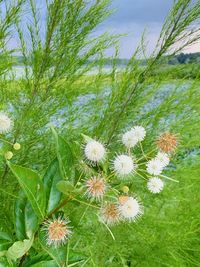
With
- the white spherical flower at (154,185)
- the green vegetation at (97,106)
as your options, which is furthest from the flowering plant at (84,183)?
the green vegetation at (97,106)

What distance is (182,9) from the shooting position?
125cm

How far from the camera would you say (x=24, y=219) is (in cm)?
97

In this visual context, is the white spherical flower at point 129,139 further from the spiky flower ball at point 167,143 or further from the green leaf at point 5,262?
the green leaf at point 5,262

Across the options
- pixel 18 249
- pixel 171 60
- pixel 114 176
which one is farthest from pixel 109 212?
pixel 171 60

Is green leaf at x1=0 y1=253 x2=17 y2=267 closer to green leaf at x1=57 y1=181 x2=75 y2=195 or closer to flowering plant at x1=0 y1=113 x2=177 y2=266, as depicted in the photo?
flowering plant at x1=0 y1=113 x2=177 y2=266

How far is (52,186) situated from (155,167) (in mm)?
202

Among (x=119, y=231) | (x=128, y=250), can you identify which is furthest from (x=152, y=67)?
(x=128, y=250)

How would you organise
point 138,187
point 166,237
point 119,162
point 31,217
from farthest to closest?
point 166,237
point 138,187
point 31,217
point 119,162

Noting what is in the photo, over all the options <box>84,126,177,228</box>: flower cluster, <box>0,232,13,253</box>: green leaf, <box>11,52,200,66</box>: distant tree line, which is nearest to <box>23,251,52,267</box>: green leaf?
<box>0,232,13,253</box>: green leaf

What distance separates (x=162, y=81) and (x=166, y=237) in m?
0.43

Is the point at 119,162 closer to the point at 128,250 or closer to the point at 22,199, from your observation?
the point at 22,199

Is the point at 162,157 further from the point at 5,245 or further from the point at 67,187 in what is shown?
the point at 5,245

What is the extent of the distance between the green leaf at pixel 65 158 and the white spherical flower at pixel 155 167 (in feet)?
0.42

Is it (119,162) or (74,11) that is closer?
(119,162)
